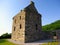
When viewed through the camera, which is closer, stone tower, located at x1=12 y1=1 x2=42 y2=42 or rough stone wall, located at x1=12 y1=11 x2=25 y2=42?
stone tower, located at x1=12 y1=1 x2=42 y2=42

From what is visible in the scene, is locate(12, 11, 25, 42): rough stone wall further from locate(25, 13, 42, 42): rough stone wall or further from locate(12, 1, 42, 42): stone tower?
locate(25, 13, 42, 42): rough stone wall

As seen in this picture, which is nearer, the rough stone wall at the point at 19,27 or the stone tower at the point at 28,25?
the stone tower at the point at 28,25

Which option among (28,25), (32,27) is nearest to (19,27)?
(28,25)

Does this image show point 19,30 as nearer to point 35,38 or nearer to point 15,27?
point 15,27

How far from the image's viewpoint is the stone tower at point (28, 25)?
79.8 feet

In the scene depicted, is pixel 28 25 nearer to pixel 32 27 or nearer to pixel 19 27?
pixel 32 27

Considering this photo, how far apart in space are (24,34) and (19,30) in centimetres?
222

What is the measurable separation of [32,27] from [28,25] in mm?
1235

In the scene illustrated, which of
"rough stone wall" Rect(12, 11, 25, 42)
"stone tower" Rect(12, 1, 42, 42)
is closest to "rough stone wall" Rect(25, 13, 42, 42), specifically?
"stone tower" Rect(12, 1, 42, 42)

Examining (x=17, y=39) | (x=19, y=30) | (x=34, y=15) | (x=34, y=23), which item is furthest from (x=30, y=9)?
(x=17, y=39)

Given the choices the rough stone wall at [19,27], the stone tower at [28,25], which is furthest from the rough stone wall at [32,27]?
the rough stone wall at [19,27]

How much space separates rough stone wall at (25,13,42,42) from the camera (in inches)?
960

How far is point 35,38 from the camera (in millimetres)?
25609

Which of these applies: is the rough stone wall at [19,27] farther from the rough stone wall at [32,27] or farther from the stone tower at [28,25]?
the rough stone wall at [32,27]
